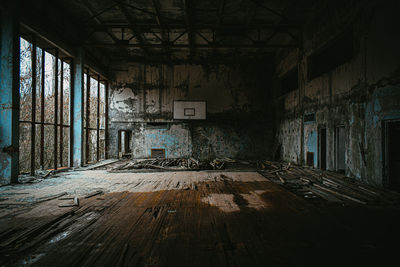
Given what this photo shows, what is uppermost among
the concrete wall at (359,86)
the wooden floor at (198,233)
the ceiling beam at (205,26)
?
the ceiling beam at (205,26)

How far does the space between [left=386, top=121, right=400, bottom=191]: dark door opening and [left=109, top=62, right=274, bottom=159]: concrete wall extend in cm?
805

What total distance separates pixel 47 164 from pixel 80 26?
6.46m

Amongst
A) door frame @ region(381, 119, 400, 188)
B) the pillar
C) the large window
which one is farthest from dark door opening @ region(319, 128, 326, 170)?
the large window

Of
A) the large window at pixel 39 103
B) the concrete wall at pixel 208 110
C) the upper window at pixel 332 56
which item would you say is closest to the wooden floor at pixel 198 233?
the large window at pixel 39 103

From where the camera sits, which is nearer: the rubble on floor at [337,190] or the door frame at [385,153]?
the rubble on floor at [337,190]

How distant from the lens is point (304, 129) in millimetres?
8969

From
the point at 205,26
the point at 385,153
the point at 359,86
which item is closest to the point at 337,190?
the point at 385,153

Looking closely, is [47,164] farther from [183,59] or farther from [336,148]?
[336,148]

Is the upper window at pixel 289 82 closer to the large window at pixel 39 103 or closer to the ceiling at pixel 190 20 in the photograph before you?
the ceiling at pixel 190 20

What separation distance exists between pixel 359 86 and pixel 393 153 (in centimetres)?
205

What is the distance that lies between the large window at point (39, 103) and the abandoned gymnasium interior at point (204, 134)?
59mm

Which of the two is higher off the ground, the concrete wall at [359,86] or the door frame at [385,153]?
the concrete wall at [359,86]

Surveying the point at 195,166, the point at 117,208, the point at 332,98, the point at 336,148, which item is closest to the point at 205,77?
the point at 195,166

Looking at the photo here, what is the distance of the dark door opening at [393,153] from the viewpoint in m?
4.77
